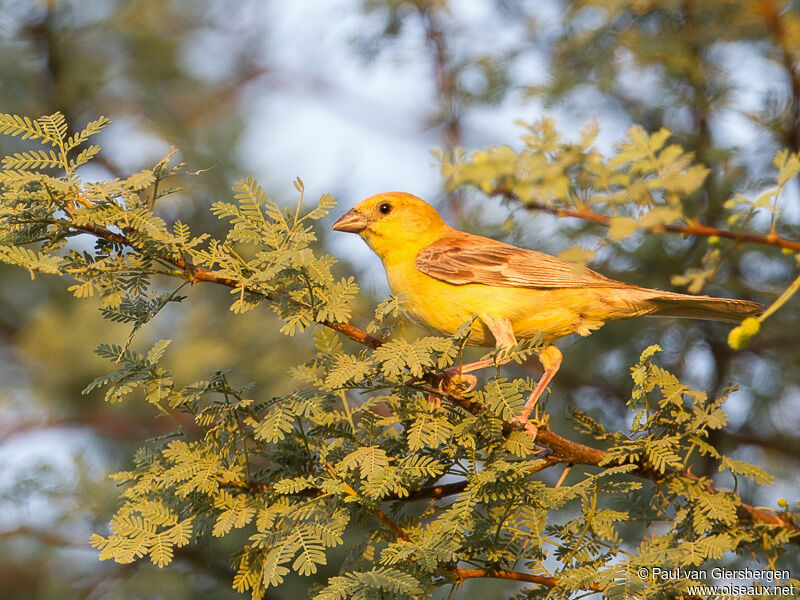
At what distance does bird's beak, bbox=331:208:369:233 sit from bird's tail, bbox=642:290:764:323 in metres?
1.64

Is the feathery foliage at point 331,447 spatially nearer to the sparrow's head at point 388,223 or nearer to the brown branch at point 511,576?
the brown branch at point 511,576

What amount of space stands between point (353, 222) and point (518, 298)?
115 centimetres

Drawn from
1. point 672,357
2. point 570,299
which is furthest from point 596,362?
point 570,299

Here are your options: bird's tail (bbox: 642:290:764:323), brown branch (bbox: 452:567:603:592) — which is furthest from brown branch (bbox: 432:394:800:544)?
bird's tail (bbox: 642:290:764:323)

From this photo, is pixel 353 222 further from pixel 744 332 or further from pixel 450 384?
pixel 744 332

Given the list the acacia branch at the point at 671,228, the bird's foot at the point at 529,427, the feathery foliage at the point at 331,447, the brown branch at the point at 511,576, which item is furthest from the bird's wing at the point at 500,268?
the acacia branch at the point at 671,228

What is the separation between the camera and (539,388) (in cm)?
377

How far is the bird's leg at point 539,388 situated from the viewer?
3043 mm

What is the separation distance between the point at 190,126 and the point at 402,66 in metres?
2.15

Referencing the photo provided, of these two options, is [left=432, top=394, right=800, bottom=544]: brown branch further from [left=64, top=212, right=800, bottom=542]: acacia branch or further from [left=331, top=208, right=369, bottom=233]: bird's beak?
[left=331, top=208, right=369, bottom=233]: bird's beak

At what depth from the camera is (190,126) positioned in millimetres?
7551

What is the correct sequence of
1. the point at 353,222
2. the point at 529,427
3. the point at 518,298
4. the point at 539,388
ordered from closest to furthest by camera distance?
the point at 529,427, the point at 539,388, the point at 518,298, the point at 353,222

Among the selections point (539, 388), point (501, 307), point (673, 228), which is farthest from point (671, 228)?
point (501, 307)

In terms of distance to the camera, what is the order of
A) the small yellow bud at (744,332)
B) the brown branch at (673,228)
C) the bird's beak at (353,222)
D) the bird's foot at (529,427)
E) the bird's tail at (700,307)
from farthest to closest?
the bird's beak at (353,222) < the bird's tail at (700,307) < the bird's foot at (529,427) < the small yellow bud at (744,332) < the brown branch at (673,228)
